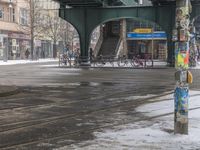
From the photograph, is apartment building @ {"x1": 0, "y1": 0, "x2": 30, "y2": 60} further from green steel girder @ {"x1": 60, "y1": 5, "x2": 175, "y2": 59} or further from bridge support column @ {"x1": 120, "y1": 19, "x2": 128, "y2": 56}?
green steel girder @ {"x1": 60, "y1": 5, "x2": 175, "y2": 59}

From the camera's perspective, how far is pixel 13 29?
257 ft

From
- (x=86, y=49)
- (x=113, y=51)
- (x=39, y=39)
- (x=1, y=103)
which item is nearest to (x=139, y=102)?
(x=1, y=103)

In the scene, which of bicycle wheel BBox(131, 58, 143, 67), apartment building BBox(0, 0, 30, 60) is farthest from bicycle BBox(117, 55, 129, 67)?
apartment building BBox(0, 0, 30, 60)

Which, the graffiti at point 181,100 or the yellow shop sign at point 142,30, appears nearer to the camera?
the graffiti at point 181,100

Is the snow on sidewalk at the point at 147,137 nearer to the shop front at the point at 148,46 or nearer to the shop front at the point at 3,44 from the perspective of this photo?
the shop front at the point at 3,44

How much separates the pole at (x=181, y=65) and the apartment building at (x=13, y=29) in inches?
2427

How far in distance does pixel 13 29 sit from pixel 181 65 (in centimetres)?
7032

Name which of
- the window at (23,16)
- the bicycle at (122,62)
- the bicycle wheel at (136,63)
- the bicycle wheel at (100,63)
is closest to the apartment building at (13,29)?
the window at (23,16)

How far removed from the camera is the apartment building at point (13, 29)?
244ft

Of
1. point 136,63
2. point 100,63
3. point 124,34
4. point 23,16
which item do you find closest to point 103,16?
point 100,63

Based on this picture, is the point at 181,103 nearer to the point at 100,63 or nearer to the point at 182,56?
→ the point at 182,56

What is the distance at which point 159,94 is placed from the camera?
64.9 feet

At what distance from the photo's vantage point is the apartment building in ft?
244

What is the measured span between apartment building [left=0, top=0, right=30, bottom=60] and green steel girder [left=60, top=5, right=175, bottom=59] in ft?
70.7
